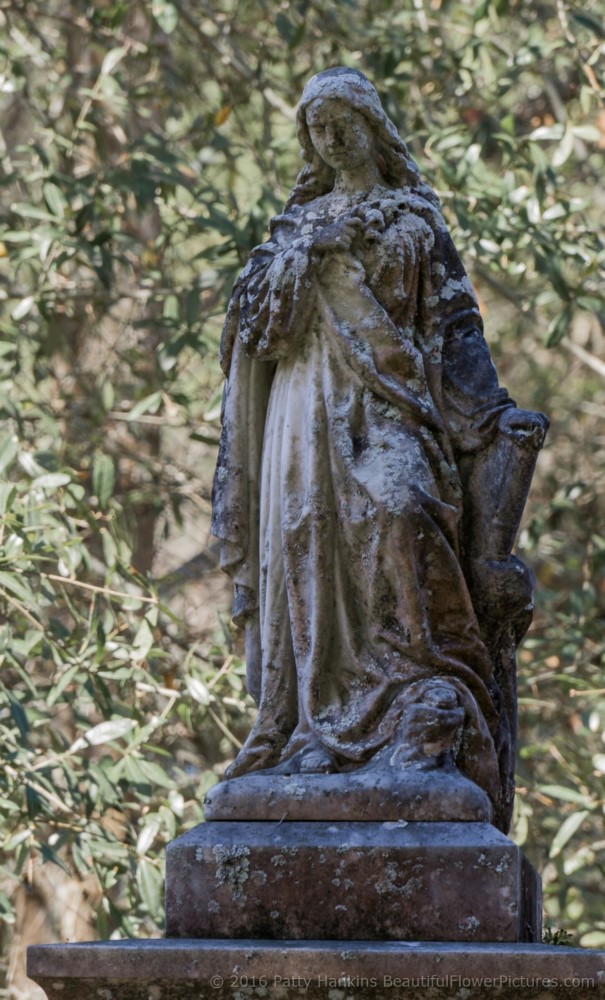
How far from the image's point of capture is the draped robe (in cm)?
566

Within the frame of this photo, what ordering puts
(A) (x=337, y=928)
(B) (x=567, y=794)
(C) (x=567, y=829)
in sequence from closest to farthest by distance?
1. (A) (x=337, y=928)
2. (C) (x=567, y=829)
3. (B) (x=567, y=794)

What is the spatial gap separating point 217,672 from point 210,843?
454 cm

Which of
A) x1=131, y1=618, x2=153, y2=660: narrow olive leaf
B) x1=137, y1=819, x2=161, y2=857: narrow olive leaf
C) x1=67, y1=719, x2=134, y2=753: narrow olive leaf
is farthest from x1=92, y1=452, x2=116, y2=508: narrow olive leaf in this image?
x1=137, y1=819, x2=161, y2=857: narrow olive leaf

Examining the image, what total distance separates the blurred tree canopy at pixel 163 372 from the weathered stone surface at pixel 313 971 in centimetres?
371

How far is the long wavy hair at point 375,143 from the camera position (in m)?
6.13

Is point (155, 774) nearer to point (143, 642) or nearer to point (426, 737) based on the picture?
point (143, 642)

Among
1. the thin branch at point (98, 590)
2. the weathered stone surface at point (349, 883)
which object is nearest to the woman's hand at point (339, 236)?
the weathered stone surface at point (349, 883)

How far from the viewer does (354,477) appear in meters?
5.78

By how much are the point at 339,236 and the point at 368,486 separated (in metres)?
0.87

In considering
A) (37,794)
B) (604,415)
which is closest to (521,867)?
(37,794)

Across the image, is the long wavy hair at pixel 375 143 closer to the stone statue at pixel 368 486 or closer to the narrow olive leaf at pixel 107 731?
the stone statue at pixel 368 486

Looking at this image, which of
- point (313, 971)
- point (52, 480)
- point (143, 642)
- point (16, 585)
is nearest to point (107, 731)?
point (143, 642)

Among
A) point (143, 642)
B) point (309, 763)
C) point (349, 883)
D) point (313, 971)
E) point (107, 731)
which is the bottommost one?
point (313, 971)

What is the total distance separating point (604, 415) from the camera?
568 inches
